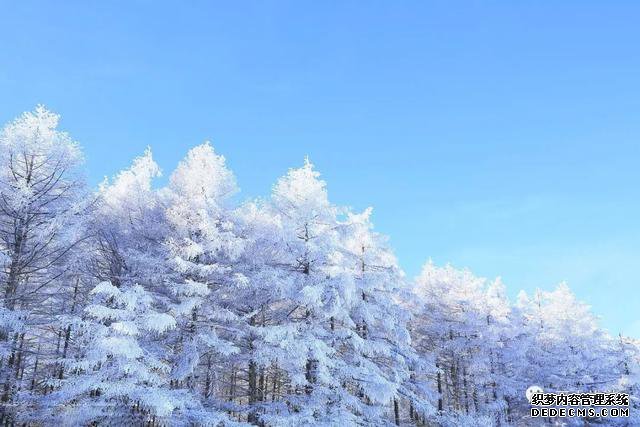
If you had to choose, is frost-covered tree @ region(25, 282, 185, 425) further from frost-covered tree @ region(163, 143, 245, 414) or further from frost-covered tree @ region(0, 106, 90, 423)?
frost-covered tree @ region(0, 106, 90, 423)

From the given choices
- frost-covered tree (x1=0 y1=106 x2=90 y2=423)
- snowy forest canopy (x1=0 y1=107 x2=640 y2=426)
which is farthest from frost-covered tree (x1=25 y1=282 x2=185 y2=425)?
frost-covered tree (x1=0 y1=106 x2=90 y2=423)

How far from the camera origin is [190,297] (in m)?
17.4

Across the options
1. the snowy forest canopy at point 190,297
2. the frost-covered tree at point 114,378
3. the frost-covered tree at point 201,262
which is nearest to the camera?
the frost-covered tree at point 114,378

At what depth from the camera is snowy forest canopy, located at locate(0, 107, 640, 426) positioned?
1470 centimetres

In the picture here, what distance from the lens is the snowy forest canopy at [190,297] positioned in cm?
1470

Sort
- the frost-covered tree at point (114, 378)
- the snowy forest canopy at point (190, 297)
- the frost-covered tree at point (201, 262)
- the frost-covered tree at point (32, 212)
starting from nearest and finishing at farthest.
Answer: the frost-covered tree at point (114, 378) < the snowy forest canopy at point (190, 297) < the frost-covered tree at point (32, 212) < the frost-covered tree at point (201, 262)

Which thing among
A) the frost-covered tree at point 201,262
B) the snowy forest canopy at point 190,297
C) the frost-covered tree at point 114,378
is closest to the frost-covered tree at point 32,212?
the snowy forest canopy at point 190,297

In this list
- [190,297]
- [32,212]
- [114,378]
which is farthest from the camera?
[190,297]

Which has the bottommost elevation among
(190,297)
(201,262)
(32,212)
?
(190,297)

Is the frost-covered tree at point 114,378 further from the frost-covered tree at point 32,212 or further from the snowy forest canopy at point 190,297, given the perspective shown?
the frost-covered tree at point 32,212

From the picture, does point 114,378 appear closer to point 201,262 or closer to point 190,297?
point 190,297

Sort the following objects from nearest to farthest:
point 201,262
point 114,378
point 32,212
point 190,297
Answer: point 114,378 → point 32,212 → point 190,297 → point 201,262

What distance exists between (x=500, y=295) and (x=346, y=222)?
947 inches

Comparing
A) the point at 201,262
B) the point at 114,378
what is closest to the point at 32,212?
the point at 201,262
